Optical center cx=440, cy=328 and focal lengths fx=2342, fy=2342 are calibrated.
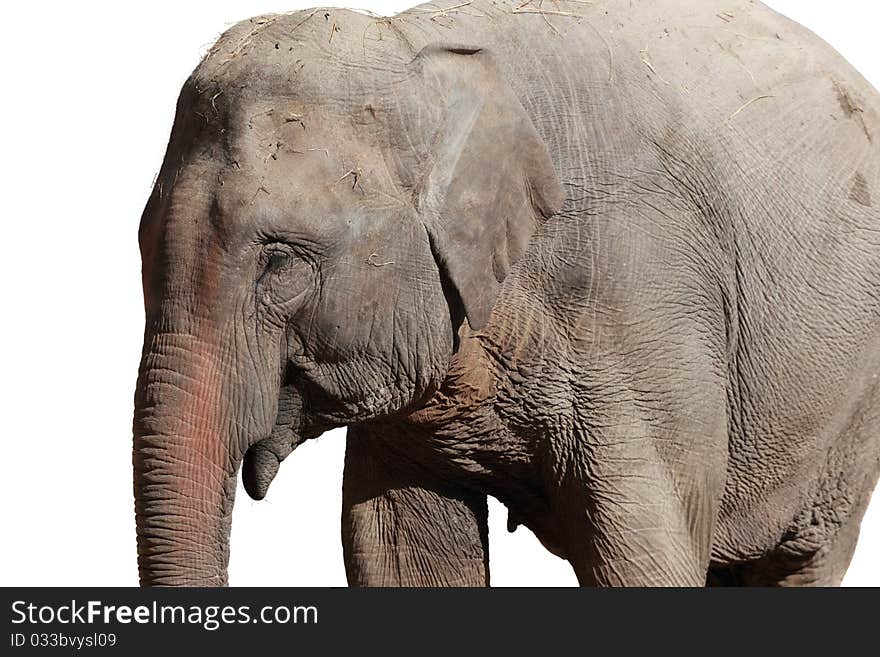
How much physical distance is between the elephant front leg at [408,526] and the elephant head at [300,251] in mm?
829

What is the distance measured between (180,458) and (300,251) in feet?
1.75

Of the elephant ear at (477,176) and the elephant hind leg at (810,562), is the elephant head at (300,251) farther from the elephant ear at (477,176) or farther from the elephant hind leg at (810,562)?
the elephant hind leg at (810,562)

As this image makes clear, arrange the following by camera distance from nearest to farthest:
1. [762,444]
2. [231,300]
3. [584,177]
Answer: [231,300]
[584,177]
[762,444]

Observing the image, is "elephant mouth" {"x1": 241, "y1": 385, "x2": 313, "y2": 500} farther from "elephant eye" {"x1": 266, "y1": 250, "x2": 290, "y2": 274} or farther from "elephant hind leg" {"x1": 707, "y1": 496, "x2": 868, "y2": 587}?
"elephant hind leg" {"x1": 707, "y1": 496, "x2": 868, "y2": 587}

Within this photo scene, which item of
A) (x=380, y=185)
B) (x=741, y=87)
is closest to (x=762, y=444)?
(x=741, y=87)

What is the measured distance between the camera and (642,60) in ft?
19.2

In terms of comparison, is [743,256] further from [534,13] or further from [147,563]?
[147,563]

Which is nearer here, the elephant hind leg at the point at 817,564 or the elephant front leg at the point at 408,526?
the elephant front leg at the point at 408,526

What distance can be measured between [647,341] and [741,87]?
2.45ft

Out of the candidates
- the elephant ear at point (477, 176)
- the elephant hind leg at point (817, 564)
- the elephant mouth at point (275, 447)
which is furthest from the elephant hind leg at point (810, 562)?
the elephant mouth at point (275, 447)

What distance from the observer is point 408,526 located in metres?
6.37

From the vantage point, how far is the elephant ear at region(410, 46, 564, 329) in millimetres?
5398

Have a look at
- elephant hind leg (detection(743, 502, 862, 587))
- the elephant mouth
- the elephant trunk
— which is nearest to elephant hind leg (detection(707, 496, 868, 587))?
elephant hind leg (detection(743, 502, 862, 587))

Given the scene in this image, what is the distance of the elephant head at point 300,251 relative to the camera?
205 inches
